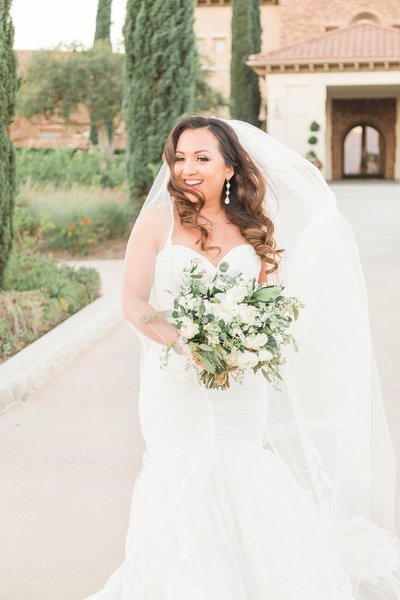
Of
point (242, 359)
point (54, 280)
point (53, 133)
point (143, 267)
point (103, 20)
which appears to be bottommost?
point (54, 280)

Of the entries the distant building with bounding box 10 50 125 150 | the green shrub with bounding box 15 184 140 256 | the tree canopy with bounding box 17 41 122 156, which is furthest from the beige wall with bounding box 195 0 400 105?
the green shrub with bounding box 15 184 140 256

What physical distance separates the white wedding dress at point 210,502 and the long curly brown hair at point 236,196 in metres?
0.07

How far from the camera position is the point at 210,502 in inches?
118

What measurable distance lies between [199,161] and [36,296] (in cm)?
587

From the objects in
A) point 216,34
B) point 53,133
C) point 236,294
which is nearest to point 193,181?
point 236,294

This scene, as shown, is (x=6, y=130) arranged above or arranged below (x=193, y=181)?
above

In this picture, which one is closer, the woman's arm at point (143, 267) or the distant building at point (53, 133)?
the woman's arm at point (143, 267)

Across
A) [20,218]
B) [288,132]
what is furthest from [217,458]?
[288,132]

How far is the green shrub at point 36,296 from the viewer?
7.73 m

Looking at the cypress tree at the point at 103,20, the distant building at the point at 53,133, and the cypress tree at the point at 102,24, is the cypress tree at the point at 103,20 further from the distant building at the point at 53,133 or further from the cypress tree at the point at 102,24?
the distant building at the point at 53,133

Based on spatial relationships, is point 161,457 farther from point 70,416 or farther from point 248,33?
point 248,33

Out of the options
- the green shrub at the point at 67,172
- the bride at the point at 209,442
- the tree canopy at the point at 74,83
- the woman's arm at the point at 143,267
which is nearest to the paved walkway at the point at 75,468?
the bride at the point at 209,442

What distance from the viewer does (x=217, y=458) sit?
3.03 m

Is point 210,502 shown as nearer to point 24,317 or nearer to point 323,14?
point 24,317
